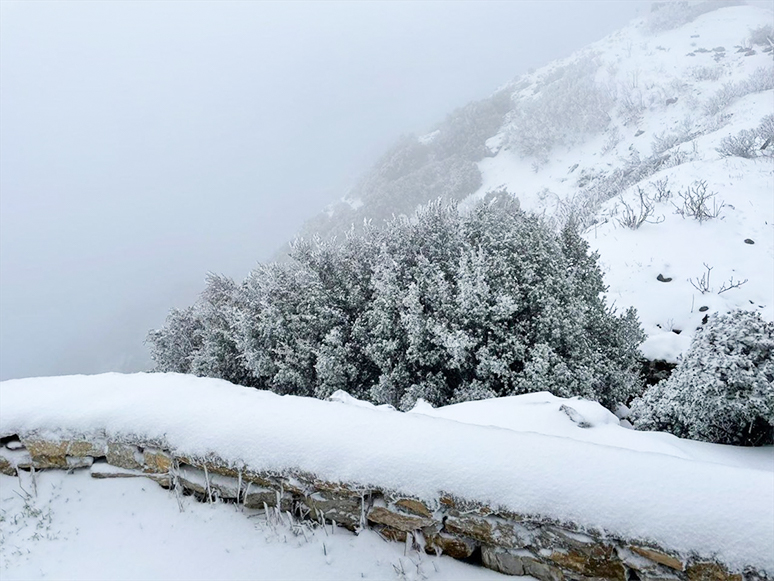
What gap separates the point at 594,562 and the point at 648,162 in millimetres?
19890

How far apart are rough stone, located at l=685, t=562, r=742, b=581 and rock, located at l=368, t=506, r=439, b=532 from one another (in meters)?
1.18

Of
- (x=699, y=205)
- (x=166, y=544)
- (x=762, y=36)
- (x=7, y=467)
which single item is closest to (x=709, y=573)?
(x=166, y=544)

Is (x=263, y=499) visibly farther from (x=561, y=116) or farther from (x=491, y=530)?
(x=561, y=116)

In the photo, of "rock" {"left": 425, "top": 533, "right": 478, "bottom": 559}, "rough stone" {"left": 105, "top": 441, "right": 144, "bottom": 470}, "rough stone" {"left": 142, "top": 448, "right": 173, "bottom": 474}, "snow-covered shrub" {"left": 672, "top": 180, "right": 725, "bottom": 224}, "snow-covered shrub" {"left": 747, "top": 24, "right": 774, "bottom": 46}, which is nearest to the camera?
"rock" {"left": 425, "top": 533, "right": 478, "bottom": 559}

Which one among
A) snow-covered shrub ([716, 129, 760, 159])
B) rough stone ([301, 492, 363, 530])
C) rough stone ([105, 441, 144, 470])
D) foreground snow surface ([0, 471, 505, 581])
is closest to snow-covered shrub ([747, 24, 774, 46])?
snow-covered shrub ([716, 129, 760, 159])

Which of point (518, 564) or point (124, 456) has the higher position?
point (124, 456)

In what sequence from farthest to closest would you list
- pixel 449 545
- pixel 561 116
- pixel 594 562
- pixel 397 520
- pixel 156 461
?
pixel 561 116
pixel 156 461
pixel 397 520
pixel 449 545
pixel 594 562

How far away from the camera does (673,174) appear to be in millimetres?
13672

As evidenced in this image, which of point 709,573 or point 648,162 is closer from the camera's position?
point 709,573

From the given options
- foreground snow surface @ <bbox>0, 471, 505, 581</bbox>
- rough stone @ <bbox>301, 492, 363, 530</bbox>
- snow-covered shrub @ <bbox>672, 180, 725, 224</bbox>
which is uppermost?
snow-covered shrub @ <bbox>672, 180, 725, 224</bbox>

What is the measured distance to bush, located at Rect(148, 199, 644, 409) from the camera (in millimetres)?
5328

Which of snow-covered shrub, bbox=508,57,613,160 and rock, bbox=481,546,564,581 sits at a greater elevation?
snow-covered shrub, bbox=508,57,613,160

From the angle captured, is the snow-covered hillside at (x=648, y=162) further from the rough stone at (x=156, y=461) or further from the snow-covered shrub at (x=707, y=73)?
the rough stone at (x=156, y=461)

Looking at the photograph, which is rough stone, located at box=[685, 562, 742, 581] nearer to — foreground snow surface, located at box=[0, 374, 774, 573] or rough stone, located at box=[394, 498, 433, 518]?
foreground snow surface, located at box=[0, 374, 774, 573]
